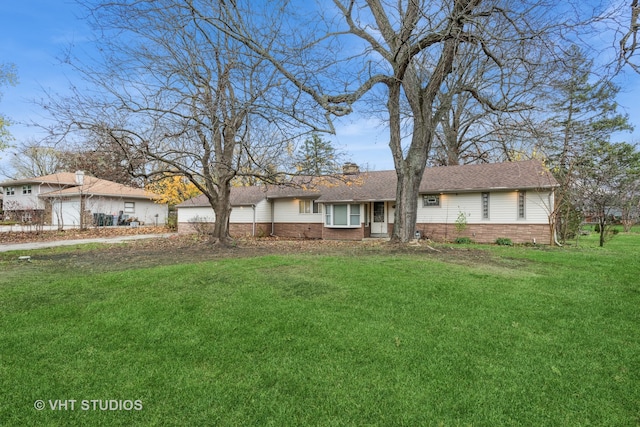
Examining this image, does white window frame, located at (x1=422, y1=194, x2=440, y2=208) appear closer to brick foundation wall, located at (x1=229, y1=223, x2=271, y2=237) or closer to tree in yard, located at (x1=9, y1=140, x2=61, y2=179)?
brick foundation wall, located at (x1=229, y1=223, x2=271, y2=237)

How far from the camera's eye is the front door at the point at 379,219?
18938mm

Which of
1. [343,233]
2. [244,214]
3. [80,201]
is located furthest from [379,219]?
[80,201]

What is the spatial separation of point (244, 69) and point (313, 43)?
6.46ft

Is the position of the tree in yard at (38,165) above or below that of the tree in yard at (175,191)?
above

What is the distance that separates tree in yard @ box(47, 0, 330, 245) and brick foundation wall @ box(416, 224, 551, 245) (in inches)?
392

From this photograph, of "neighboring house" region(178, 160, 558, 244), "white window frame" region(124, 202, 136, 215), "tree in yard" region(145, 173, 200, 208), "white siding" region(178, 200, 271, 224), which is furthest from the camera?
"white window frame" region(124, 202, 136, 215)

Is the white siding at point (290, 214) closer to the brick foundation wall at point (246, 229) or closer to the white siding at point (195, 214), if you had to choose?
the brick foundation wall at point (246, 229)

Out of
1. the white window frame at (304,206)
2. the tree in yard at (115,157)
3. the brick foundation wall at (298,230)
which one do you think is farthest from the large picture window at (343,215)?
the tree in yard at (115,157)

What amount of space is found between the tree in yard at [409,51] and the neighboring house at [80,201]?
72.4ft

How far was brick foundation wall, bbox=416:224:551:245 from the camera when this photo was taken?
14875 millimetres

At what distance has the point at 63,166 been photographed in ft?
127

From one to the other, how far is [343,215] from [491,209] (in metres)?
7.39

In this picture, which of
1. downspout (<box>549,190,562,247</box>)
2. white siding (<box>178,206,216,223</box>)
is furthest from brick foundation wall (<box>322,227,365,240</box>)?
downspout (<box>549,190,562,247</box>)

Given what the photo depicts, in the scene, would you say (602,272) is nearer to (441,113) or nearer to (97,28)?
(441,113)
